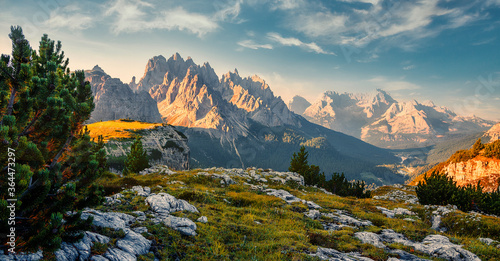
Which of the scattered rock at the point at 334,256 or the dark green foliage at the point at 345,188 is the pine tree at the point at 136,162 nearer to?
the dark green foliage at the point at 345,188

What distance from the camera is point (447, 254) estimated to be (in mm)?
11320

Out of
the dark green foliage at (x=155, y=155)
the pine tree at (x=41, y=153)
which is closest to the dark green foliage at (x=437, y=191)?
the pine tree at (x=41, y=153)

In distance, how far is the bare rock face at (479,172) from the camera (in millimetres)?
71500

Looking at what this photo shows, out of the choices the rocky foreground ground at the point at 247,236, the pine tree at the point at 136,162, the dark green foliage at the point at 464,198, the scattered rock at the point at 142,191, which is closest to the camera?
the rocky foreground ground at the point at 247,236

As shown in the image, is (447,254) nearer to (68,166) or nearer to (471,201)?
(68,166)

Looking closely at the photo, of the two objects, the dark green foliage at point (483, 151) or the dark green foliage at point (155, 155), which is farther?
the dark green foliage at point (155, 155)

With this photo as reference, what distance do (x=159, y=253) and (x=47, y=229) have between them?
443 cm

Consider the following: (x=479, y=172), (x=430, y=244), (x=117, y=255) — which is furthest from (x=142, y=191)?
(x=479, y=172)

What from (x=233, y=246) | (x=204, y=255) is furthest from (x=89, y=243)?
(x=233, y=246)

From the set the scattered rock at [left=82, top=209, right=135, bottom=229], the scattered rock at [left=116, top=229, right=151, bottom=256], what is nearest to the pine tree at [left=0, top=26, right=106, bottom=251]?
the scattered rock at [left=116, top=229, right=151, bottom=256]

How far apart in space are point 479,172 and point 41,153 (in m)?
120

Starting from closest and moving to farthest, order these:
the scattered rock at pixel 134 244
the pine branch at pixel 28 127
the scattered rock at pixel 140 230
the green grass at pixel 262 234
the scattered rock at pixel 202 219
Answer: the pine branch at pixel 28 127
the scattered rock at pixel 134 244
the green grass at pixel 262 234
the scattered rock at pixel 140 230
the scattered rock at pixel 202 219

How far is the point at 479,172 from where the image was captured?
7894 centimetres

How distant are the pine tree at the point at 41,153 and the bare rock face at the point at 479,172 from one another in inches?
4067
